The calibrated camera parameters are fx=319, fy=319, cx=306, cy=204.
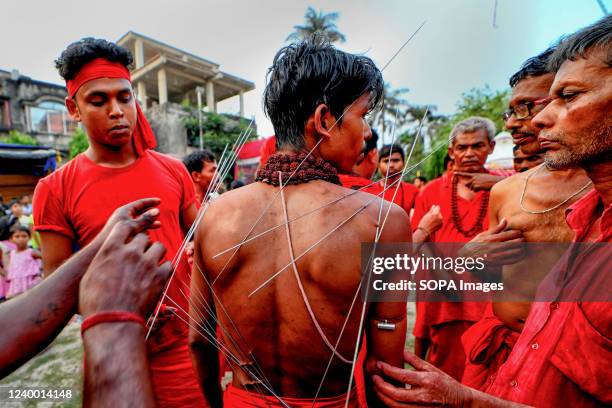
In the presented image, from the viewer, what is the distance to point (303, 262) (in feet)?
4.33

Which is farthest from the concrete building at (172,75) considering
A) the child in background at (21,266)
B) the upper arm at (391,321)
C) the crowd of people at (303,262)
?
the upper arm at (391,321)

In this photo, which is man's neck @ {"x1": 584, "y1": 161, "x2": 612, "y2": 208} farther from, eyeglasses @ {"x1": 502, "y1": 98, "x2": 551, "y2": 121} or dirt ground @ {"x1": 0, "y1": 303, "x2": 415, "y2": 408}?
dirt ground @ {"x1": 0, "y1": 303, "x2": 415, "y2": 408}

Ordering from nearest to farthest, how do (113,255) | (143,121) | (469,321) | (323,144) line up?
(113,255)
(323,144)
(143,121)
(469,321)

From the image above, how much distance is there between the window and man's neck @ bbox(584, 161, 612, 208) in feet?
97.5

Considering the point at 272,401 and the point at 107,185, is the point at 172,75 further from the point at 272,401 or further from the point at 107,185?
the point at 272,401

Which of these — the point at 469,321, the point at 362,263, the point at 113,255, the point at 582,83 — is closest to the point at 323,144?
the point at 362,263

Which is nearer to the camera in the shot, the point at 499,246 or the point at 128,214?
the point at 128,214

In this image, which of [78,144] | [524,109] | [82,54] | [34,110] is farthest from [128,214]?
[34,110]

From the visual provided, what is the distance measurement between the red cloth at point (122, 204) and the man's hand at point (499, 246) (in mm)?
1888

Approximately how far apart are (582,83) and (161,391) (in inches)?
A: 112

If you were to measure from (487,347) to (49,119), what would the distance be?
3001cm

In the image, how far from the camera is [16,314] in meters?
0.89

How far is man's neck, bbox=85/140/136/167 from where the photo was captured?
2.17 metres

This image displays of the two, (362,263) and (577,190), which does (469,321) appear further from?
(362,263)
